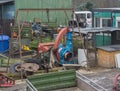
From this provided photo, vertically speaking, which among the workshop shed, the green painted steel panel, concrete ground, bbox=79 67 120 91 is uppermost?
the workshop shed

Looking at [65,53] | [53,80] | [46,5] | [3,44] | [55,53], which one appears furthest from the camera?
[46,5]

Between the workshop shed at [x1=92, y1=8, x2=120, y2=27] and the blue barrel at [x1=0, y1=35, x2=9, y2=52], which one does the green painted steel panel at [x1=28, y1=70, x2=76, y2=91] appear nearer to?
the blue barrel at [x1=0, y1=35, x2=9, y2=52]

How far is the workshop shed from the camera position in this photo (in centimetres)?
2029

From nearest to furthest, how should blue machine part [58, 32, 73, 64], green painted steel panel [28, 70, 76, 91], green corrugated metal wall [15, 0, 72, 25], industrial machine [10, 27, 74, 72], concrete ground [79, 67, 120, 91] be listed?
green painted steel panel [28, 70, 76, 91] < concrete ground [79, 67, 120, 91] < industrial machine [10, 27, 74, 72] < blue machine part [58, 32, 73, 64] < green corrugated metal wall [15, 0, 72, 25]

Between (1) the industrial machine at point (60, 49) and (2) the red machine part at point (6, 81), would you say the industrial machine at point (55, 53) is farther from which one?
(2) the red machine part at point (6, 81)

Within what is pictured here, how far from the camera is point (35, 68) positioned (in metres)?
13.4

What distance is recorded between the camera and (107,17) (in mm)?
21062

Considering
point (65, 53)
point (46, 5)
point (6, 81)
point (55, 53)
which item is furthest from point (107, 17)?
point (6, 81)

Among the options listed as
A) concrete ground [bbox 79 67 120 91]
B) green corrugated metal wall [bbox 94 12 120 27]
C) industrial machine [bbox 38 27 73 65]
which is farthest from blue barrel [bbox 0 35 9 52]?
green corrugated metal wall [bbox 94 12 120 27]

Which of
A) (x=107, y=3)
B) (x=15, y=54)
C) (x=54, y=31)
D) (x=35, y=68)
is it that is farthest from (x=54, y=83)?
(x=107, y=3)

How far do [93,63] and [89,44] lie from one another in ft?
7.96

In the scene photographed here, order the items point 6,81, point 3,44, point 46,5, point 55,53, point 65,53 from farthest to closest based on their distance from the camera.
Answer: point 46,5
point 3,44
point 65,53
point 55,53
point 6,81

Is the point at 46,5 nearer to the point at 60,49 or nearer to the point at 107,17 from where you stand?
the point at 107,17

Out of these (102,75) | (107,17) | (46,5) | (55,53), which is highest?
(46,5)
